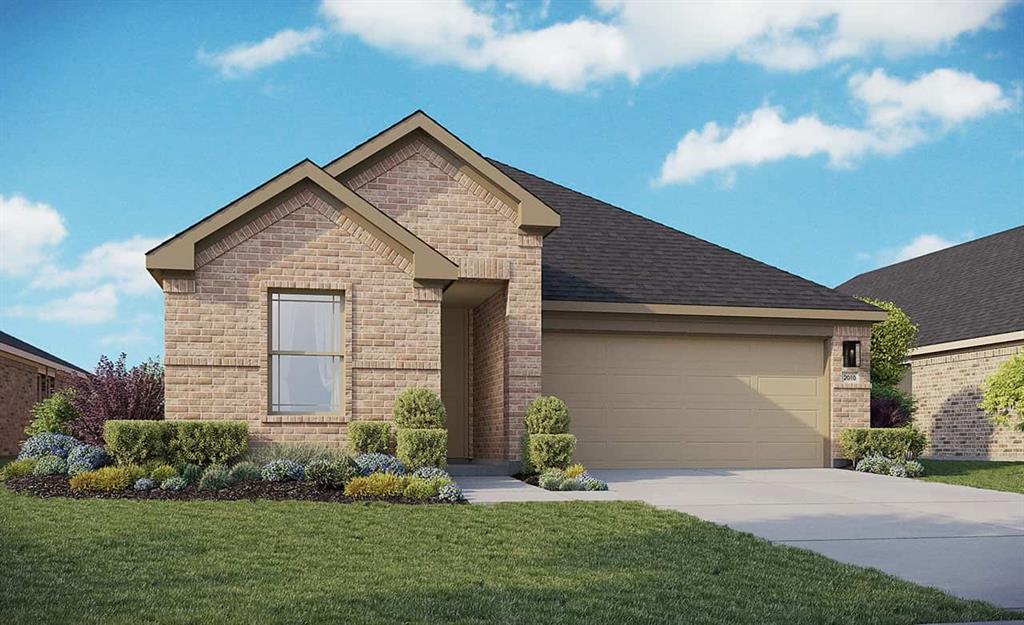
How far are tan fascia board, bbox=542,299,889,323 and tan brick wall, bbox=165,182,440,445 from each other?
3429mm

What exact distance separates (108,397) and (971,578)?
43.8 feet

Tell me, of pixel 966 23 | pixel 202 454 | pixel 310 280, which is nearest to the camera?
pixel 202 454

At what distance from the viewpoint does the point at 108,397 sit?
57.0 feet

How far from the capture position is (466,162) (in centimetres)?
Answer: 1859

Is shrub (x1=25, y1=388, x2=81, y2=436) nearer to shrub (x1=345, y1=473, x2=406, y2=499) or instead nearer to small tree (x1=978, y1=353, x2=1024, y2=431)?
shrub (x1=345, y1=473, x2=406, y2=499)

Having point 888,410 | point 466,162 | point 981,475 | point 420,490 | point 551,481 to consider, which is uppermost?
point 466,162

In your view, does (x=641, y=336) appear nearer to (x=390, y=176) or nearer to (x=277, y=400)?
(x=390, y=176)

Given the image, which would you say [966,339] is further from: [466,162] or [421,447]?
[421,447]

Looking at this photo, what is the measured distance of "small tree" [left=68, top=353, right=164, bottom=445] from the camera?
17.3 m

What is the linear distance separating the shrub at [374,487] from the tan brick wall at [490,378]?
4564 mm

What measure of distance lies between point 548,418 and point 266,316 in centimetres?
477

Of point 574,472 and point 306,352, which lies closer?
point 574,472

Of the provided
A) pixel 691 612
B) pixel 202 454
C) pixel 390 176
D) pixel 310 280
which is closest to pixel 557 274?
pixel 390 176

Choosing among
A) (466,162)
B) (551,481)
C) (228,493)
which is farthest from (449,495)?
(466,162)
